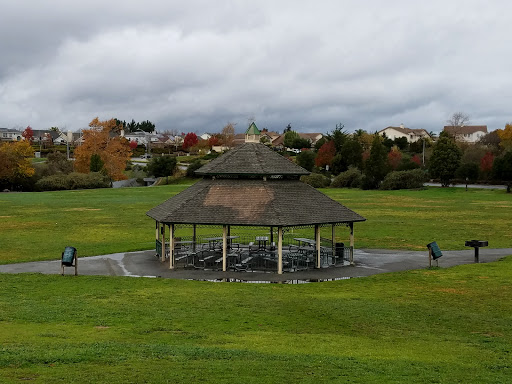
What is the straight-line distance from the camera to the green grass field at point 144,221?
36.6 meters

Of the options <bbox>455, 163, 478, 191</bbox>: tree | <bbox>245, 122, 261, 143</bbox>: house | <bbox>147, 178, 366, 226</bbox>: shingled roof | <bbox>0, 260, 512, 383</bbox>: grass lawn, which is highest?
<bbox>245, 122, 261, 143</bbox>: house

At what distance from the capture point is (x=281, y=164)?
30.0 m

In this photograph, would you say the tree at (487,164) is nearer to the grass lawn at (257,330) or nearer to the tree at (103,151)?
the tree at (103,151)

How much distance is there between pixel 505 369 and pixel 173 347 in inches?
288

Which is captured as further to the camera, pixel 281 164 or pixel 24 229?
pixel 24 229

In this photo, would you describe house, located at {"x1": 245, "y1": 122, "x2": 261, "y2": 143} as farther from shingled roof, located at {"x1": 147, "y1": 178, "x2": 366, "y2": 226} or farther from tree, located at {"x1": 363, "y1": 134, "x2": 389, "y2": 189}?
tree, located at {"x1": 363, "y1": 134, "x2": 389, "y2": 189}

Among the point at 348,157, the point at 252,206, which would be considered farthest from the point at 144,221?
the point at 348,157

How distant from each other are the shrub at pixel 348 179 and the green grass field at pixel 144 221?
15.2 meters

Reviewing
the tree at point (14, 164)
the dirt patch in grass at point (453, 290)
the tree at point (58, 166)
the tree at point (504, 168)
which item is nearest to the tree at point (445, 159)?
the tree at point (504, 168)

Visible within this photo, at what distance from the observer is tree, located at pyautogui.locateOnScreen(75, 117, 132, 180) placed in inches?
4230

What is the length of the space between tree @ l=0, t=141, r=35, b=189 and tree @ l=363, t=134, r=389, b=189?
53854 millimetres

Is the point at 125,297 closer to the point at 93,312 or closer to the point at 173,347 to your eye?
the point at 93,312

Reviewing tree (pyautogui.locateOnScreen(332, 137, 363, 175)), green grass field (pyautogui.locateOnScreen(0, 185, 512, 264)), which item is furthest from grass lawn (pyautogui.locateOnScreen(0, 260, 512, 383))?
tree (pyautogui.locateOnScreen(332, 137, 363, 175))

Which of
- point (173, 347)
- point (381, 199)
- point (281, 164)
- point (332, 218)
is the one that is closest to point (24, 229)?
point (281, 164)
